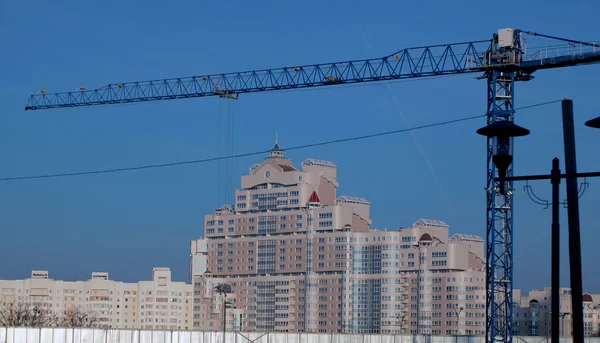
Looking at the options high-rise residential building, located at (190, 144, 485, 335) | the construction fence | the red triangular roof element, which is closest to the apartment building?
high-rise residential building, located at (190, 144, 485, 335)

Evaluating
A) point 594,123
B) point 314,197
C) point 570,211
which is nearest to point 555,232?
point 570,211

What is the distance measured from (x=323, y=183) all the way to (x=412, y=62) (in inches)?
4402

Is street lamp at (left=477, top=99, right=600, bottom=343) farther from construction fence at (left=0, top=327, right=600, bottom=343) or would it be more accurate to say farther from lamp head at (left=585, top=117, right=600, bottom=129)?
construction fence at (left=0, top=327, right=600, bottom=343)

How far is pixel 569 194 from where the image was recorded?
21688 millimetres

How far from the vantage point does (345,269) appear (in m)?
186

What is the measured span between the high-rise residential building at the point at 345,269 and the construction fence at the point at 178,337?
10441 centimetres

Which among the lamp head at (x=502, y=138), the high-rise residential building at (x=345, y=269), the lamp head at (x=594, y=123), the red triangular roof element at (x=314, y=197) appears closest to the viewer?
the lamp head at (x=594, y=123)

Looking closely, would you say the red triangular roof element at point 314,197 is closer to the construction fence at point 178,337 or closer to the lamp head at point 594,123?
the construction fence at point 178,337

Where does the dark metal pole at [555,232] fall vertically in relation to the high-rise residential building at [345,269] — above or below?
below

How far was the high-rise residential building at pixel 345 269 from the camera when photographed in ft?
577

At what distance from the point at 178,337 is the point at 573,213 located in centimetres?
4331

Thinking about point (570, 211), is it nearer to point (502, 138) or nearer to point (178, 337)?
point (502, 138)

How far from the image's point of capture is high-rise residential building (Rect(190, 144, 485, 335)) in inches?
6924

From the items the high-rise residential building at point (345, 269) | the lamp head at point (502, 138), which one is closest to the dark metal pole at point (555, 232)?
the lamp head at point (502, 138)
